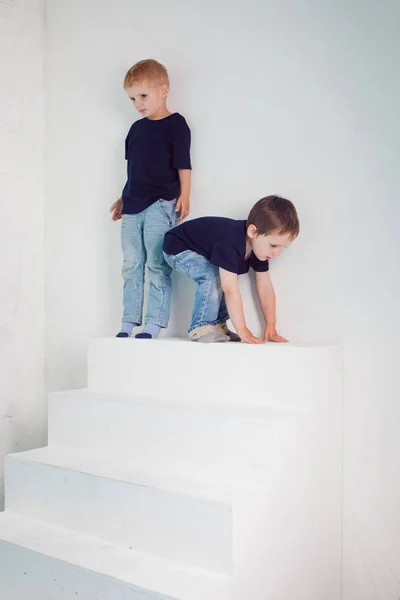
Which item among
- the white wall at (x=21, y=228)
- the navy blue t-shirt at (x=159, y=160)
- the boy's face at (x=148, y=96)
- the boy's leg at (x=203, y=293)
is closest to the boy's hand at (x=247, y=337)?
the boy's leg at (x=203, y=293)

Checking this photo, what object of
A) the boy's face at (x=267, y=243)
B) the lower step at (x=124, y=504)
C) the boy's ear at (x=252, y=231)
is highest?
the boy's ear at (x=252, y=231)

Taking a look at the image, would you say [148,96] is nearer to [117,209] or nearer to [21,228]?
[117,209]

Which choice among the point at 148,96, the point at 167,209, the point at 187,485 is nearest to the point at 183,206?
the point at 167,209

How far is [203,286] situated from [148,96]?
679 mm

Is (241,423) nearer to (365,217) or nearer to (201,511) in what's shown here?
(201,511)

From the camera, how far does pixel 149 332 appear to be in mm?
2109

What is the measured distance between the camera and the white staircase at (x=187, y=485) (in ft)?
4.51

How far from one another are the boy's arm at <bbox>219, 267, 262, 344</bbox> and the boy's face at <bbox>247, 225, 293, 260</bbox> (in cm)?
11

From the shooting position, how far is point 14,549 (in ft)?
5.05

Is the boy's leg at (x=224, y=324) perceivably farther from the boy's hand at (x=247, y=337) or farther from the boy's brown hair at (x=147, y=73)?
the boy's brown hair at (x=147, y=73)

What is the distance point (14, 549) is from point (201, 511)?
51cm

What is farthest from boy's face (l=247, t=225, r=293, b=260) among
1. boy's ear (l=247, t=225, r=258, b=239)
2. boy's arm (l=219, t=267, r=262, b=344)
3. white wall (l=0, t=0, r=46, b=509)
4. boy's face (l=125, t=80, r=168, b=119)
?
white wall (l=0, t=0, r=46, b=509)

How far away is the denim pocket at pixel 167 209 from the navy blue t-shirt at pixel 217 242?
0.35 ft

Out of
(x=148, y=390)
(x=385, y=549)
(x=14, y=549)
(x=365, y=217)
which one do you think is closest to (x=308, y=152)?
(x=365, y=217)
